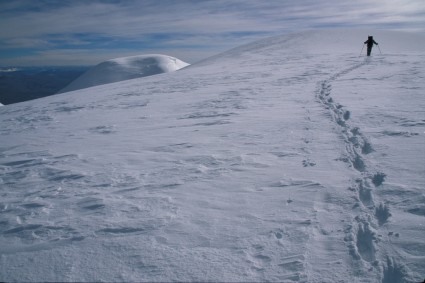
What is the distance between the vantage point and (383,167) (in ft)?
13.2

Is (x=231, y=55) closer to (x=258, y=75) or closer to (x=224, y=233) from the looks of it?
(x=258, y=75)

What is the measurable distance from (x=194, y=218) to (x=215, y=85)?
980 cm

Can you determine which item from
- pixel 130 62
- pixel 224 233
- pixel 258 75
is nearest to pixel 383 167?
pixel 224 233

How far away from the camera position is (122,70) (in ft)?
259

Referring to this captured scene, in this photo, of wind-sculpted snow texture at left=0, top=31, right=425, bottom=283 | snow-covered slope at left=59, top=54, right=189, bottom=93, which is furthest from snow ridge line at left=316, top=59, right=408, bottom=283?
snow-covered slope at left=59, top=54, right=189, bottom=93

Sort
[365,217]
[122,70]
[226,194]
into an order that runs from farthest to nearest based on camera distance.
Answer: [122,70] < [226,194] < [365,217]

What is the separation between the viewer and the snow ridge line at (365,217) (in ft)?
8.03

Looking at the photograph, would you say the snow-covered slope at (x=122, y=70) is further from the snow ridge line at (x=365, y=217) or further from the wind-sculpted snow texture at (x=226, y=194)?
the snow ridge line at (x=365, y=217)

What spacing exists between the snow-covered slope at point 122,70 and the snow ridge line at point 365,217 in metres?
72.5

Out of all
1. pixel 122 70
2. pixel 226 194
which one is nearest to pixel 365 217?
pixel 226 194

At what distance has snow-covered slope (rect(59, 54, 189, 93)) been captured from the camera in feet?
244

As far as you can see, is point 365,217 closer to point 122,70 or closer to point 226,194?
point 226,194

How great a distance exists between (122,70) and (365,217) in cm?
8267

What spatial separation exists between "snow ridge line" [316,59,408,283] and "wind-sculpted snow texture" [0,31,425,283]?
15 mm
